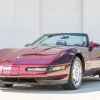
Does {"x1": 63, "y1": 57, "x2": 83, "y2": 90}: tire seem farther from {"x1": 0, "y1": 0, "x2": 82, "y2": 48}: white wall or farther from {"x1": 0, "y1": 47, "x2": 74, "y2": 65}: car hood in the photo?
{"x1": 0, "y1": 0, "x2": 82, "y2": 48}: white wall

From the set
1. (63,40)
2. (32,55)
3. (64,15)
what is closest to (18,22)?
(64,15)

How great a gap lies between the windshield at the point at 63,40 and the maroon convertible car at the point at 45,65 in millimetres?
327

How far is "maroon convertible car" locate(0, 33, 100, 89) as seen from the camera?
879 cm

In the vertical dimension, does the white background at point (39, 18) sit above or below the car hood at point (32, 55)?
above

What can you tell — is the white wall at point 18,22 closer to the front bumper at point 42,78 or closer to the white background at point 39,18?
the white background at point 39,18

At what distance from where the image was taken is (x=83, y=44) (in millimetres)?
10266

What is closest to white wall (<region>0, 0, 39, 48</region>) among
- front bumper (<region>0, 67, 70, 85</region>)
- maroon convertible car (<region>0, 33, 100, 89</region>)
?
maroon convertible car (<region>0, 33, 100, 89</region>)

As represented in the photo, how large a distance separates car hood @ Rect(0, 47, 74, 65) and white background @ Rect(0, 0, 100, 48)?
786 centimetres

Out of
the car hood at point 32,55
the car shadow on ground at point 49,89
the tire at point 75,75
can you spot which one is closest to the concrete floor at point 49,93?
the car shadow on ground at point 49,89

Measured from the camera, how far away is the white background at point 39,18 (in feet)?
56.7

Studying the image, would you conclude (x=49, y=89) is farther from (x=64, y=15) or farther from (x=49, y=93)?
(x=64, y=15)

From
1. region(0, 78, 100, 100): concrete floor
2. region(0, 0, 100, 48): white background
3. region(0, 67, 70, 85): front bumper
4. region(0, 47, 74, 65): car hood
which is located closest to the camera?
region(0, 78, 100, 100): concrete floor

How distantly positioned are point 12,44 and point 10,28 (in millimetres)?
579

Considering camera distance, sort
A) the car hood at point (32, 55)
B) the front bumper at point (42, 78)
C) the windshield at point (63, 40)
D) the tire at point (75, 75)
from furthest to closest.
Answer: the windshield at point (63, 40) < the tire at point (75, 75) < the car hood at point (32, 55) < the front bumper at point (42, 78)
